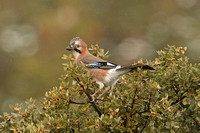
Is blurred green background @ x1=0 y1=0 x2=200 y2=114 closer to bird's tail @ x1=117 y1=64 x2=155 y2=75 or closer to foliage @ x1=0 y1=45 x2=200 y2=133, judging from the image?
bird's tail @ x1=117 y1=64 x2=155 y2=75

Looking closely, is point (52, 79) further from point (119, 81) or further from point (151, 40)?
point (119, 81)

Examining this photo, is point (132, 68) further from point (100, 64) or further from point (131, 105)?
point (100, 64)

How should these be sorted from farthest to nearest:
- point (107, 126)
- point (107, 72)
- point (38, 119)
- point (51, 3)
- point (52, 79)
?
1. point (51, 3)
2. point (52, 79)
3. point (107, 72)
4. point (38, 119)
5. point (107, 126)

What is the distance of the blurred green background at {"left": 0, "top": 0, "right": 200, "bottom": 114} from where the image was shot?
11.7m

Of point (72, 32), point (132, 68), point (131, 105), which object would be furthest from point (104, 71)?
point (72, 32)

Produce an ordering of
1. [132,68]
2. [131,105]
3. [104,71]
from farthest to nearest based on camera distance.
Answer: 1. [104,71]
2. [132,68]
3. [131,105]

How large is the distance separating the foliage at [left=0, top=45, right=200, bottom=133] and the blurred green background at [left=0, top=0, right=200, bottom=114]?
5709 mm

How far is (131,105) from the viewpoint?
5.01 meters

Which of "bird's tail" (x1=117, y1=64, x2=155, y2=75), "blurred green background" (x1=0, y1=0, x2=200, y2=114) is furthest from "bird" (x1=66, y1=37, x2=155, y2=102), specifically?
"blurred green background" (x1=0, y1=0, x2=200, y2=114)

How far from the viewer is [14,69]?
1219 cm

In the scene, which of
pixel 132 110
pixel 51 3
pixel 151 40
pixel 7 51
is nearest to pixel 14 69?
pixel 7 51

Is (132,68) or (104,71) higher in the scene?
(104,71)

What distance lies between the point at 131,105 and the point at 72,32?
791 cm

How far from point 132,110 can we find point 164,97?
40cm
